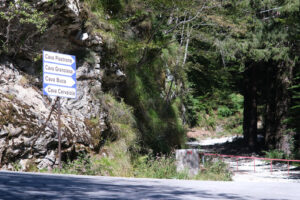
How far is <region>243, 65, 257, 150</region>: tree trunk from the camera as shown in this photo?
26062 mm

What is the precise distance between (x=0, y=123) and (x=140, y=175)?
3.82m

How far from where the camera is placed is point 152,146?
48.0 feet

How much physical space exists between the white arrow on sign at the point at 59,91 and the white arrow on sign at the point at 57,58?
1.99ft

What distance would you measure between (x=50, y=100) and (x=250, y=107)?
18003 millimetres

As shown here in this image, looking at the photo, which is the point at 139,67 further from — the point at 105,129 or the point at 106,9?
the point at 105,129

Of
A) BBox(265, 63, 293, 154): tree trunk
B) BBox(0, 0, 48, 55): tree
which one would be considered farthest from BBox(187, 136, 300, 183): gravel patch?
BBox(0, 0, 48, 55): tree

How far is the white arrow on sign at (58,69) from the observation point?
30.1 feet

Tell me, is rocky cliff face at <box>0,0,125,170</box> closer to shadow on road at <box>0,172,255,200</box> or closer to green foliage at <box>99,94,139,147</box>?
green foliage at <box>99,94,139,147</box>

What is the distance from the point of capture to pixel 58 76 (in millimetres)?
9359

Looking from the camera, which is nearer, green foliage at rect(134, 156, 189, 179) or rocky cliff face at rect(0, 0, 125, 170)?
rocky cliff face at rect(0, 0, 125, 170)

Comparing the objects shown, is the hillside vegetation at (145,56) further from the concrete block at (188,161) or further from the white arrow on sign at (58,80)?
the white arrow on sign at (58,80)

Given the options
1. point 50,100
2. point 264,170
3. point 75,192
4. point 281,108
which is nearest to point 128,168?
point 50,100

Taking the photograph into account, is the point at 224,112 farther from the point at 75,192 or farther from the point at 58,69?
the point at 75,192

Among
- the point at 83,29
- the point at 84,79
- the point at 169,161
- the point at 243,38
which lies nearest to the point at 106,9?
the point at 83,29
